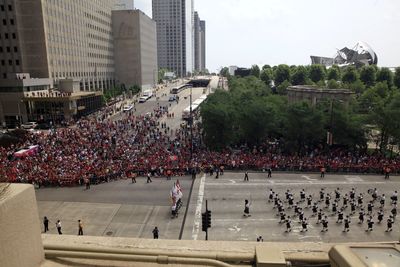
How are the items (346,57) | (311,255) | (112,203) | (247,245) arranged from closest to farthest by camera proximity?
(311,255)
(247,245)
(112,203)
(346,57)

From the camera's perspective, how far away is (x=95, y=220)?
952 inches

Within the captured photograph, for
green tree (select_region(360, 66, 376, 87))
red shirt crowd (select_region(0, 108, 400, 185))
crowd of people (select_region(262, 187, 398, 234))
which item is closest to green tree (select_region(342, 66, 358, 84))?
green tree (select_region(360, 66, 376, 87))

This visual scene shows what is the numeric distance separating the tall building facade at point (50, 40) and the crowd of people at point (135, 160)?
30218 mm

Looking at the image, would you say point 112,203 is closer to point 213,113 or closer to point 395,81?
point 213,113

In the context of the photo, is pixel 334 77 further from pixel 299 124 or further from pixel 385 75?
pixel 299 124

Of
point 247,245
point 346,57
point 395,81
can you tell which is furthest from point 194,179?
point 346,57

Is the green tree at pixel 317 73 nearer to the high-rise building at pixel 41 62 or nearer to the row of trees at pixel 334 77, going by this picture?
the row of trees at pixel 334 77

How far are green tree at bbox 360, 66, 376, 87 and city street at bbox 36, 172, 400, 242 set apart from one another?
6334 centimetres

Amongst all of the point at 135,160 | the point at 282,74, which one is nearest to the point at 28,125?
the point at 135,160

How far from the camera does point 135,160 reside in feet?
123

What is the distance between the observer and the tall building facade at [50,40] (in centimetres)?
6775

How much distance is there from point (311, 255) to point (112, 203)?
941 inches

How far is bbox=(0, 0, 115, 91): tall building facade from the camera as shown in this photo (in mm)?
67750

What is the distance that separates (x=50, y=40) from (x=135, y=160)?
4807 centimetres
